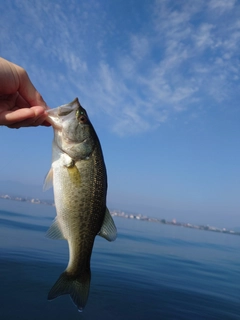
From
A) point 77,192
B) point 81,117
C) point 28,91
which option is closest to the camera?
point 77,192

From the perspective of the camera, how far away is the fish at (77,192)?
326 centimetres

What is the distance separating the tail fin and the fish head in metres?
1.44

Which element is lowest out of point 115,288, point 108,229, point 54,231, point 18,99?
point 115,288

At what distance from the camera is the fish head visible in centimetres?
337

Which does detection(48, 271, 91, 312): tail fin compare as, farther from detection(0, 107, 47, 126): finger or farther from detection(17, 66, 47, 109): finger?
detection(17, 66, 47, 109): finger

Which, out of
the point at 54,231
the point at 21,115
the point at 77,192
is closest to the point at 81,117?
the point at 21,115

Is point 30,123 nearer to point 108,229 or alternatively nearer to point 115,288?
point 108,229

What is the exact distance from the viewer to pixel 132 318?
24.7 ft

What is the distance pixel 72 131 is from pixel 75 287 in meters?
1.86

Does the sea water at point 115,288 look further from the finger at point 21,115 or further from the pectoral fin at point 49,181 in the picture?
the finger at point 21,115

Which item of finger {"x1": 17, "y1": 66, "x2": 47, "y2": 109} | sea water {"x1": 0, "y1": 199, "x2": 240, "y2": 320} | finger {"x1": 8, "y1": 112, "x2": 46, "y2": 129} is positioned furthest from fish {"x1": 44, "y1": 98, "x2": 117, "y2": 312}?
sea water {"x1": 0, "y1": 199, "x2": 240, "y2": 320}

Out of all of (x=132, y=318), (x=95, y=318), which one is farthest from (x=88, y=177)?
(x=132, y=318)

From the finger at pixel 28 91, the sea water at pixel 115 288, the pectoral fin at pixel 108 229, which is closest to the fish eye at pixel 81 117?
the finger at pixel 28 91

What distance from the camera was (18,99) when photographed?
376 cm
